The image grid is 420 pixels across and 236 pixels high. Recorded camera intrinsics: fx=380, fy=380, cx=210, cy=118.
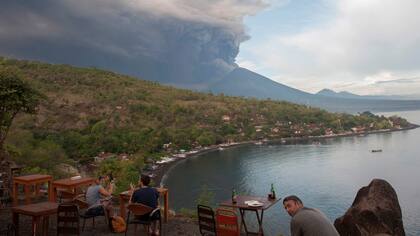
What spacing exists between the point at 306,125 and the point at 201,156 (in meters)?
42.6

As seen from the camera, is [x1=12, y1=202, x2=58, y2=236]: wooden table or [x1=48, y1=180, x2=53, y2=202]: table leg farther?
[x1=48, y1=180, x2=53, y2=202]: table leg

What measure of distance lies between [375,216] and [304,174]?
42322mm

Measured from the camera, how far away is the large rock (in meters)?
6.05

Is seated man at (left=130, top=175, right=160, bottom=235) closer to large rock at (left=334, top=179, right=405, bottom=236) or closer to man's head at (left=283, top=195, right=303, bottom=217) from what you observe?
man's head at (left=283, top=195, right=303, bottom=217)

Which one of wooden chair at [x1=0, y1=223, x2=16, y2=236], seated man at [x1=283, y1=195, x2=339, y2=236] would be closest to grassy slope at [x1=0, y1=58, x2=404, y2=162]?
wooden chair at [x1=0, y1=223, x2=16, y2=236]

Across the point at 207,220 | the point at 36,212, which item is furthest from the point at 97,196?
the point at 207,220

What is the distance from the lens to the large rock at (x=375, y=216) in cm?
605

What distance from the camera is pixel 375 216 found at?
20.0 feet

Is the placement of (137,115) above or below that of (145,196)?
above

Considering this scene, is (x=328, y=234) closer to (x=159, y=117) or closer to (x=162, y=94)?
(x=159, y=117)

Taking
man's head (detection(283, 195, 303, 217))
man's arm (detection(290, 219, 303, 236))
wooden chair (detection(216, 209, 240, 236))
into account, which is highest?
man's head (detection(283, 195, 303, 217))

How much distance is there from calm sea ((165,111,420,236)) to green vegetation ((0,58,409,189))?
6870 mm

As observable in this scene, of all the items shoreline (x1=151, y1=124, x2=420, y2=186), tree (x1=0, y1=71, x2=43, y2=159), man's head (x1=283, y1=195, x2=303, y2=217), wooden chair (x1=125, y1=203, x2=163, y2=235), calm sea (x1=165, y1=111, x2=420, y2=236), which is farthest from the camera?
shoreline (x1=151, y1=124, x2=420, y2=186)

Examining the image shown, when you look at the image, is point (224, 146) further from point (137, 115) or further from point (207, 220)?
point (207, 220)
